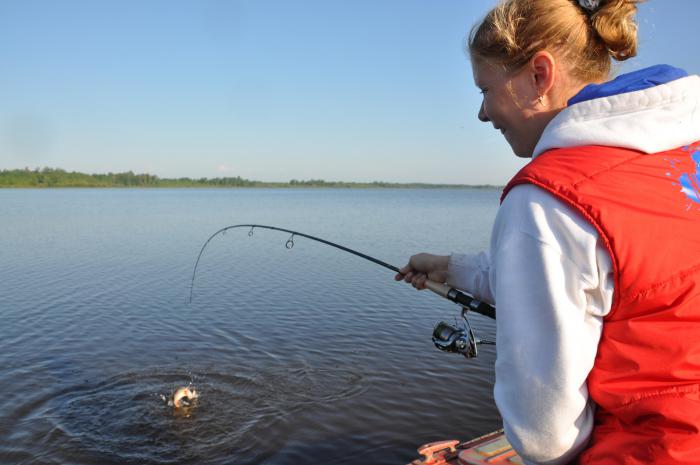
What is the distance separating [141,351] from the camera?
10.9 metres

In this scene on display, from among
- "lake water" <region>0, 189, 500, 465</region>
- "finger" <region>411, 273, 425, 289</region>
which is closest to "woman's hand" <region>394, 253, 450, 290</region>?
"finger" <region>411, 273, 425, 289</region>

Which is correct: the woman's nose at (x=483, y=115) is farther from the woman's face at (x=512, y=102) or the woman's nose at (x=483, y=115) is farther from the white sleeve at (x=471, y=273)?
the white sleeve at (x=471, y=273)

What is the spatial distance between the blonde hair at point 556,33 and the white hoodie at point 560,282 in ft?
0.73

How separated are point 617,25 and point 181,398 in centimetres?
814

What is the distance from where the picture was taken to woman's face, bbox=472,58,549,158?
160cm

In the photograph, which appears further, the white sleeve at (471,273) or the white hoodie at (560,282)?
the white sleeve at (471,273)

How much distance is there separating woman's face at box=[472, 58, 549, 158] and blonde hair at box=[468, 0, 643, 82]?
3 centimetres

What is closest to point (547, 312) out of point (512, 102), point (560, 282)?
point (560, 282)

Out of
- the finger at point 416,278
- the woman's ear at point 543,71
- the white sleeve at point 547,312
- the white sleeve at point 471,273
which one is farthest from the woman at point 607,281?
the finger at point 416,278

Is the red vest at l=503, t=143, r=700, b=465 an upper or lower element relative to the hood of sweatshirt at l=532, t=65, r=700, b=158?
lower

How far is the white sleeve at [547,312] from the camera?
4.15ft

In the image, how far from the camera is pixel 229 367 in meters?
10.1

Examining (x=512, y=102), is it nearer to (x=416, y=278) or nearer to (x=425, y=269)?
(x=425, y=269)

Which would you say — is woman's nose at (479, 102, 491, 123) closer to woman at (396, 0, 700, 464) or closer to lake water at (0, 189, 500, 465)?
woman at (396, 0, 700, 464)
